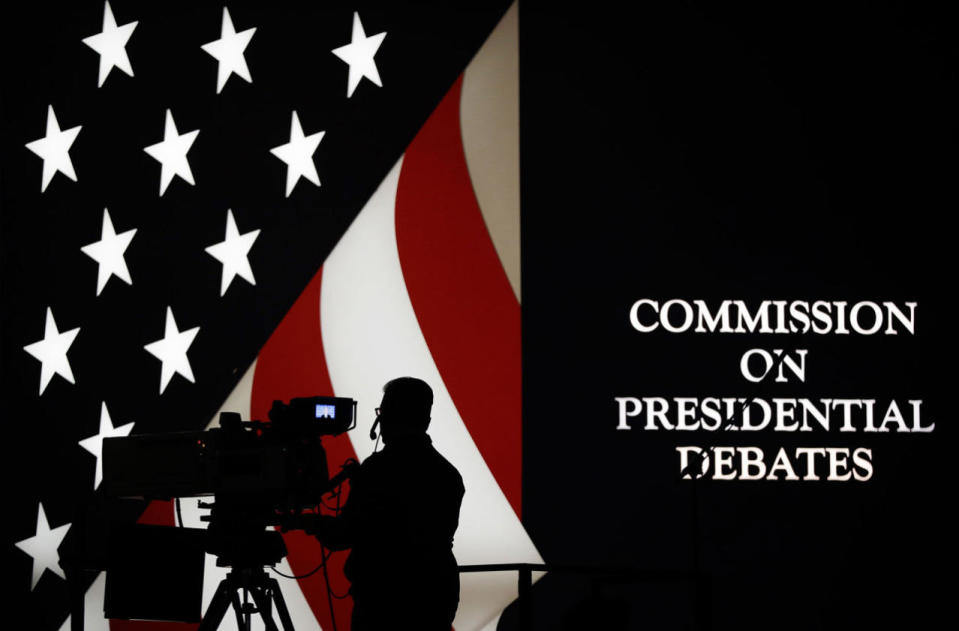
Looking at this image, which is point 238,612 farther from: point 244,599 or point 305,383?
point 305,383

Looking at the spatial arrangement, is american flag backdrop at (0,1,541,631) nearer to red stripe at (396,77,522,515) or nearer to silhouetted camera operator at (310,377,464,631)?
red stripe at (396,77,522,515)

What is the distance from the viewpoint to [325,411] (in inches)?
98.0

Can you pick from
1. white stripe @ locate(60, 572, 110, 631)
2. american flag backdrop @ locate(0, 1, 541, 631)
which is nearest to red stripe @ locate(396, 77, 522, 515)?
american flag backdrop @ locate(0, 1, 541, 631)

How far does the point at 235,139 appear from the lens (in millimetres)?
3727

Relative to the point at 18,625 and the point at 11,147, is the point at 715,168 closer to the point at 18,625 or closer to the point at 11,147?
the point at 11,147

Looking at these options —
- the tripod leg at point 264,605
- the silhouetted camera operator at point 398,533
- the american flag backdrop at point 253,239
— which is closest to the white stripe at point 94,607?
the american flag backdrop at point 253,239

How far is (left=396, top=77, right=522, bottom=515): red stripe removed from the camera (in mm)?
3635

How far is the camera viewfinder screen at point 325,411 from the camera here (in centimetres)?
247

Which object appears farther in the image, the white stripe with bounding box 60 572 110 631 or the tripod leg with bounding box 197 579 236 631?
the white stripe with bounding box 60 572 110 631

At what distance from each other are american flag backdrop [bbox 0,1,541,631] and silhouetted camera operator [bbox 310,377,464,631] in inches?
55.4

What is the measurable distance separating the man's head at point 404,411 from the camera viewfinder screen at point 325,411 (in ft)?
0.92

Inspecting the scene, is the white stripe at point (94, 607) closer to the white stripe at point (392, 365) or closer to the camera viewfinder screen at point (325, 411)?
the white stripe at point (392, 365)

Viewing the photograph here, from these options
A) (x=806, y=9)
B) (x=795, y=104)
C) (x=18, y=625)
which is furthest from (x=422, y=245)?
(x=18, y=625)

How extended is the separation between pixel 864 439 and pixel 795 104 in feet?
4.76
